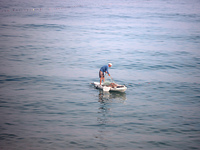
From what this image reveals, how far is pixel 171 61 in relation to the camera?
4194cm

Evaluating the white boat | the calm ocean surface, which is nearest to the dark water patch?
the calm ocean surface

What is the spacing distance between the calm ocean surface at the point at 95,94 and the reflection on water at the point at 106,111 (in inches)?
2.5

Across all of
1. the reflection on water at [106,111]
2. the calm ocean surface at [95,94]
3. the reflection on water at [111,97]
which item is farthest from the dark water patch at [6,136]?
the reflection on water at [111,97]

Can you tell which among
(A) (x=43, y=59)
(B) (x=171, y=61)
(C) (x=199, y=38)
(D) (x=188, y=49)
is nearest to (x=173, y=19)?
(C) (x=199, y=38)

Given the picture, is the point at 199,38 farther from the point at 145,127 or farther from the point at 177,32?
the point at 145,127

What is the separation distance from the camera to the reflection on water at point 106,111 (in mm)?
19344

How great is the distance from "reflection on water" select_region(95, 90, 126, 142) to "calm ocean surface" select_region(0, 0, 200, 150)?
0.21ft

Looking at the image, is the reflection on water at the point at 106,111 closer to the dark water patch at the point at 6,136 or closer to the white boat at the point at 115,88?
the white boat at the point at 115,88

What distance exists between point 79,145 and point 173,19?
258 feet

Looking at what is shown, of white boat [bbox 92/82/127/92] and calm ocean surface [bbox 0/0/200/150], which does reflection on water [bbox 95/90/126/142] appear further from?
white boat [bbox 92/82/127/92]

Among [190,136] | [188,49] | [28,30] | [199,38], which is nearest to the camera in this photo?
[190,136]

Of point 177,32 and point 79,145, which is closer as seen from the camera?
point 79,145

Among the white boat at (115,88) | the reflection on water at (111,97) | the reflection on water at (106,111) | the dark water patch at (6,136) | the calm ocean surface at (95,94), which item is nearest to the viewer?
the dark water patch at (6,136)

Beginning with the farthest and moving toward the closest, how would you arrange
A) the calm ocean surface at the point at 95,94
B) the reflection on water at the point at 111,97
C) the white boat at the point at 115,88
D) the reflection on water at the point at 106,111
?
the white boat at the point at 115,88, the reflection on water at the point at 111,97, the reflection on water at the point at 106,111, the calm ocean surface at the point at 95,94
